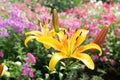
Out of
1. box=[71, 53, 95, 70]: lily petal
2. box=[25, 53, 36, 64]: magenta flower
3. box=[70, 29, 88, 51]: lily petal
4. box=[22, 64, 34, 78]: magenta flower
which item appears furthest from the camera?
box=[25, 53, 36, 64]: magenta flower

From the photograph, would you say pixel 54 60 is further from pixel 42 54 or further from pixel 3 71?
pixel 42 54

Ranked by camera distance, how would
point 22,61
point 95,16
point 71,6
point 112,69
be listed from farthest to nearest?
1. point 71,6
2. point 95,16
3. point 112,69
4. point 22,61

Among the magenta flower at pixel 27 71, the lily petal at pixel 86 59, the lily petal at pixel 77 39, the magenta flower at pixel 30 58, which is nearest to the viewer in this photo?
the lily petal at pixel 86 59

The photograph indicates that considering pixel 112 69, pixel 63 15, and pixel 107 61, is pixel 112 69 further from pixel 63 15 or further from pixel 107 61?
pixel 63 15

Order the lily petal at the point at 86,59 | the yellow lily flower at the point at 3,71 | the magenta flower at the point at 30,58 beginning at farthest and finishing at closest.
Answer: the magenta flower at the point at 30,58 → the lily petal at the point at 86,59 → the yellow lily flower at the point at 3,71

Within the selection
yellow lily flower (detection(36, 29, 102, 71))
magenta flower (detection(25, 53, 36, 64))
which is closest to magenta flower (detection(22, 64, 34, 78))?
magenta flower (detection(25, 53, 36, 64))

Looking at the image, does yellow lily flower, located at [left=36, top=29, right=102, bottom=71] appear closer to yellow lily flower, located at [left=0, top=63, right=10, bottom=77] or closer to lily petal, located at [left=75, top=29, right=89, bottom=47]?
lily petal, located at [left=75, top=29, right=89, bottom=47]

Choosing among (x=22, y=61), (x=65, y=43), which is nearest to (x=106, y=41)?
(x=22, y=61)

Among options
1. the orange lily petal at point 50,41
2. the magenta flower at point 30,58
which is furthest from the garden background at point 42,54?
the orange lily petal at point 50,41

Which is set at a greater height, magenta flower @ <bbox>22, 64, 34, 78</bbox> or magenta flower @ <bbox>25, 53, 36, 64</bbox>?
magenta flower @ <bbox>25, 53, 36, 64</bbox>

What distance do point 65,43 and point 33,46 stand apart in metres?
1.05

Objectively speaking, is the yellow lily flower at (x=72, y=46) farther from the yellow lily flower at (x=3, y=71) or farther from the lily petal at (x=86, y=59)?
the yellow lily flower at (x=3, y=71)

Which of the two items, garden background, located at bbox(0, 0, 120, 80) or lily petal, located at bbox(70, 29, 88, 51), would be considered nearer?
lily petal, located at bbox(70, 29, 88, 51)

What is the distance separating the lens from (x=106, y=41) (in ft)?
13.5
